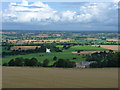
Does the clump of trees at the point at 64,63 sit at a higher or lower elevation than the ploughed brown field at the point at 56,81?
higher

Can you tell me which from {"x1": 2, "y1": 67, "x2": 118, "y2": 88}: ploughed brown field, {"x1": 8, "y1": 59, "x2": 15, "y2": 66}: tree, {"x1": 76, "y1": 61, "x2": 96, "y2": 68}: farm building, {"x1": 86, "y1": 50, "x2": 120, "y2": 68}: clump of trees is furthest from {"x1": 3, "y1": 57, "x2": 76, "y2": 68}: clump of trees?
{"x1": 2, "y1": 67, "x2": 118, "y2": 88}: ploughed brown field

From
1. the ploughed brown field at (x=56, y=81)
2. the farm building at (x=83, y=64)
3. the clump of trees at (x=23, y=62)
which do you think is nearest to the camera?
the ploughed brown field at (x=56, y=81)

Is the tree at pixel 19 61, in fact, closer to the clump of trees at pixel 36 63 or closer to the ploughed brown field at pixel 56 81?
the clump of trees at pixel 36 63

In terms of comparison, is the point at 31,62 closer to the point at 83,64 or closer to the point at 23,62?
the point at 23,62

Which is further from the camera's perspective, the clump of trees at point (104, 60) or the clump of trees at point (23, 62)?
the clump of trees at point (23, 62)

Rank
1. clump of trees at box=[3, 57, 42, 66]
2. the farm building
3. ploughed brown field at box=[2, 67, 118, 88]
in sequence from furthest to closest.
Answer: clump of trees at box=[3, 57, 42, 66], the farm building, ploughed brown field at box=[2, 67, 118, 88]

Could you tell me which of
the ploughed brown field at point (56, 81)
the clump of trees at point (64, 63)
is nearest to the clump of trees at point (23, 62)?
the clump of trees at point (64, 63)

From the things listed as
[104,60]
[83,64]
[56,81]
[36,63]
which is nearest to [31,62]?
[36,63]

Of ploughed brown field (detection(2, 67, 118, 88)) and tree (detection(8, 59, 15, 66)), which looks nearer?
ploughed brown field (detection(2, 67, 118, 88))

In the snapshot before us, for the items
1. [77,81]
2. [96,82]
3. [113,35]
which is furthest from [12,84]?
[113,35]

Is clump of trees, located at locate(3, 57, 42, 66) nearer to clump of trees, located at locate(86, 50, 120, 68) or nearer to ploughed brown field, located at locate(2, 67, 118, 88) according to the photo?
ploughed brown field, located at locate(2, 67, 118, 88)

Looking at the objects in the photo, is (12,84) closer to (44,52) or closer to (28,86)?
(28,86)
